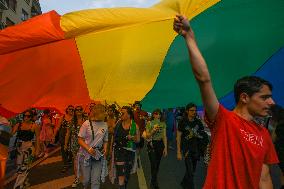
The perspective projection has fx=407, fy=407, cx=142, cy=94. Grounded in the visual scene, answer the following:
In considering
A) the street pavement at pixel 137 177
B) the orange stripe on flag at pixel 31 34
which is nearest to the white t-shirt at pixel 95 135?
the street pavement at pixel 137 177

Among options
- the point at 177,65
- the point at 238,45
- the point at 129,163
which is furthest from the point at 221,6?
the point at 129,163

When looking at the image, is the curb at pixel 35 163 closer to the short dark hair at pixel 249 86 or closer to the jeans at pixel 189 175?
the jeans at pixel 189 175

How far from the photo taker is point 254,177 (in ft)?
8.93

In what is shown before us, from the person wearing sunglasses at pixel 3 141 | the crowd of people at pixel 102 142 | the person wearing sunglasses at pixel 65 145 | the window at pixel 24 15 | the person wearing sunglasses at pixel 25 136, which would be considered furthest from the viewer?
the window at pixel 24 15

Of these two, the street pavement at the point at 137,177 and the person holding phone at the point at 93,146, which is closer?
the person holding phone at the point at 93,146

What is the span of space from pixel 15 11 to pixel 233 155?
40985 millimetres

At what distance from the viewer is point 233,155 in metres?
2.67

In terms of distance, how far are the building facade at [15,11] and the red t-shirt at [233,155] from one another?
1337 inches

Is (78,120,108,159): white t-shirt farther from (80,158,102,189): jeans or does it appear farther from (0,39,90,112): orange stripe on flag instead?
(0,39,90,112): orange stripe on flag

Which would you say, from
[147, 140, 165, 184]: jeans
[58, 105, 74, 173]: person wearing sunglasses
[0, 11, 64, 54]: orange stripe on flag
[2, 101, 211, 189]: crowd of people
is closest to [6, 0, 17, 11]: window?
[58, 105, 74, 173]: person wearing sunglasses

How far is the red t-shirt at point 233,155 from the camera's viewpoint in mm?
2678

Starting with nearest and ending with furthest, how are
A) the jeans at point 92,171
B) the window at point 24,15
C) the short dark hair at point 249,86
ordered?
the short dark hair at point 249,86
the jeans at point 92,171
the window at point 24,15

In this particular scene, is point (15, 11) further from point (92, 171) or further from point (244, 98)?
point (244, 98)

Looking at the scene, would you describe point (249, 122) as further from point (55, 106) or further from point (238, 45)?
point (55, 106)
